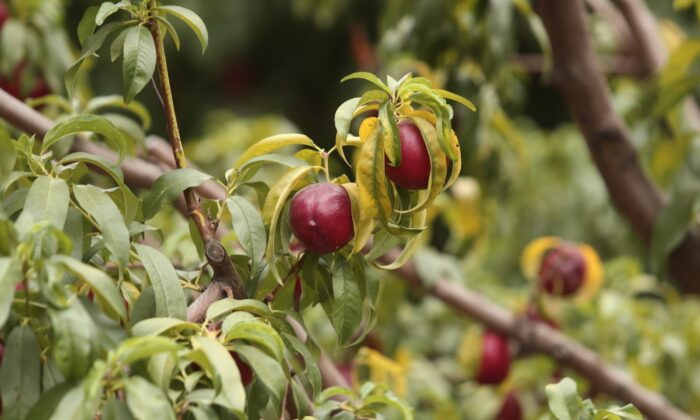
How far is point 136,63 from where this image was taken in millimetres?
672

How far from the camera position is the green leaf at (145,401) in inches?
20.1

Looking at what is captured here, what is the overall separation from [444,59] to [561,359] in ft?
1.50

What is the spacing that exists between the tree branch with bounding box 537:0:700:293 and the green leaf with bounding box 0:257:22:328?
35.7 inches

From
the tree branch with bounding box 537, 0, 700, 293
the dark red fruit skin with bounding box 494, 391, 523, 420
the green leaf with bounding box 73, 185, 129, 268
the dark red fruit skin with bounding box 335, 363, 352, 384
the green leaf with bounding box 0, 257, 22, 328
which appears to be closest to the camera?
the green leaf with bounding box 0, 257, 22, 328

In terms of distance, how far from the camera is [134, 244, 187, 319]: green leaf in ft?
2.05

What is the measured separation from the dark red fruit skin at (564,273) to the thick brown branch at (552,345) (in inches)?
2.6

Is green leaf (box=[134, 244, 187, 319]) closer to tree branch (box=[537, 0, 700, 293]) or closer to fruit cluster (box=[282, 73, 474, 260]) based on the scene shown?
fruit cluster (box=[282, 73, 474, 260])

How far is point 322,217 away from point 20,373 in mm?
203

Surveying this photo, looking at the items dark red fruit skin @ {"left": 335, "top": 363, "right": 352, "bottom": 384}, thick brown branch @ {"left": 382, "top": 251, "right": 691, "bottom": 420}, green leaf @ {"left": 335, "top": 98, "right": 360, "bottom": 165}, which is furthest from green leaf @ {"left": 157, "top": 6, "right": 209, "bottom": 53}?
dark red fruit skin @ {"left": 335, "top": 363, "right": 352, "bottom": 384}

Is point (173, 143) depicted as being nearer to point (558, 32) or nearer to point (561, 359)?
point (558, 32)

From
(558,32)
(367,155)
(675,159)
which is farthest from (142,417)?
(675,159)

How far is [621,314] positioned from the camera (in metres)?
1.50

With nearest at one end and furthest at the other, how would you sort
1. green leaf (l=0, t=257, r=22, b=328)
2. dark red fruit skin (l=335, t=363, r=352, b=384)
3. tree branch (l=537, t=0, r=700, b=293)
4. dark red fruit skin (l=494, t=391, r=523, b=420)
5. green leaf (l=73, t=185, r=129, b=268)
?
green leaf (l=0, t=257, r=22, b=328) → green leaf (l=73, t=185, r=129, b=268) → tree branch (l=537, t=0, r=700, b=293) → dark red fruit skin (l=335, t=363, r=352, b=384) → dark red fruit skin (l=494, t=391, r=523, b=420)

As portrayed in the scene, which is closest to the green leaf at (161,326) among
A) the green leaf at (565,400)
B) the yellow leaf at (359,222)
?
the yellow leaf at (359,222)
